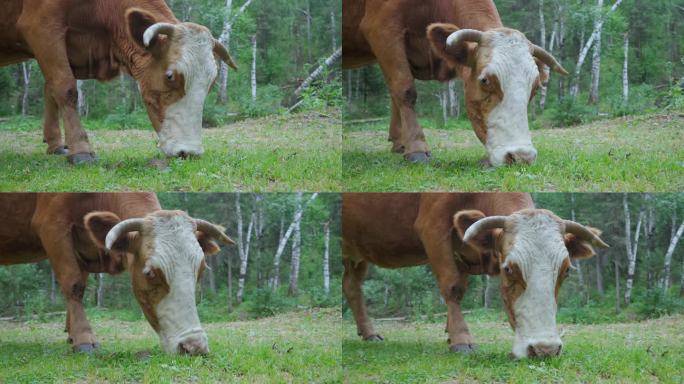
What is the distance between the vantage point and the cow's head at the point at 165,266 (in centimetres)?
510

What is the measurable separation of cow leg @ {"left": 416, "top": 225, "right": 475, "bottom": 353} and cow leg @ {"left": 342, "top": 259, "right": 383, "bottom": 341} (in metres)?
0.43

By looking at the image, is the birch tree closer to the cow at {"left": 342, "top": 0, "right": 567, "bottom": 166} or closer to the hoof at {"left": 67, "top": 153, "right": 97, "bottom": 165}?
the cow at {"left": 342, "top": 0, "right": 567, "bottom": 166}

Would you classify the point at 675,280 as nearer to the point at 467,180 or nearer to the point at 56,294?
the point at 467,180

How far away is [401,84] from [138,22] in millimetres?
1568

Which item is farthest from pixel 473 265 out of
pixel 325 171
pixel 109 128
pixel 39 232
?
pixel 39 232

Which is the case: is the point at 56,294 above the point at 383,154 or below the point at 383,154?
below

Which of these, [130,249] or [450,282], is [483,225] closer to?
[450,282]

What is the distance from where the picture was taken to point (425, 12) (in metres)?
5.25

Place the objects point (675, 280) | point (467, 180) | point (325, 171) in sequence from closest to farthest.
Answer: point (467, 180) < point (325, 171) < point (675, 280)

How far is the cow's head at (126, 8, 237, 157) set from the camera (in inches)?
197

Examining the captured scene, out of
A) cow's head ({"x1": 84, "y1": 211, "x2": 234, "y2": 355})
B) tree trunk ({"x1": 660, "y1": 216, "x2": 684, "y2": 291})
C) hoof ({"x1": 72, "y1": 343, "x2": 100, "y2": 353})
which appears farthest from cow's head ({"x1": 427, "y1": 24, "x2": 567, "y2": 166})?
hoof ({"x1": 72, "y1": 343, "x2": 100, "y2": 353})

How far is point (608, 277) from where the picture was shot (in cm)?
561

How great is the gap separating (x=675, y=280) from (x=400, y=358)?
6.04ft

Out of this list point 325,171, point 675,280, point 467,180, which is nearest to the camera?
point 467,180
